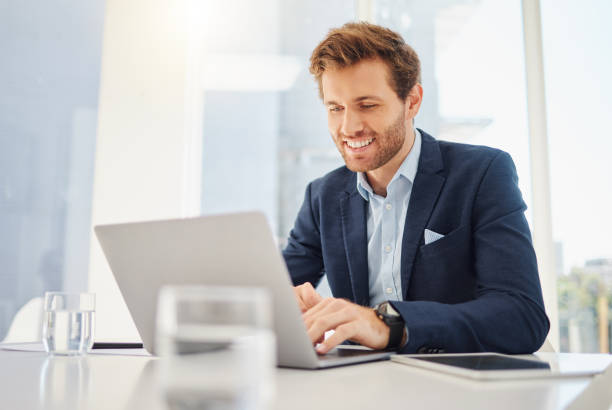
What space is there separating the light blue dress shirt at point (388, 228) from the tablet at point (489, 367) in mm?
710

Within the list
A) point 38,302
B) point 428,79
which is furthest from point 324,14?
point 38,302

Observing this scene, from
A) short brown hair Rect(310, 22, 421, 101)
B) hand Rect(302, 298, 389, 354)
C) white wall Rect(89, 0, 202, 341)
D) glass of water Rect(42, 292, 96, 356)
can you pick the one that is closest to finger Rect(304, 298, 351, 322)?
hand Rect(302, 298, 389, 354)

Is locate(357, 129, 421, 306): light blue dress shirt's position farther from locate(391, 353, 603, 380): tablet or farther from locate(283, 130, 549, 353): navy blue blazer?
locate(391, 353, 603, 380): tablet

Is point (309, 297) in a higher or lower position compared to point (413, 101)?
lower

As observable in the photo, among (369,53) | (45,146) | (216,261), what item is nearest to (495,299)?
(216,261)

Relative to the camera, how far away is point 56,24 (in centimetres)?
321

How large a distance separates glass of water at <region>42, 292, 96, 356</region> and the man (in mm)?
406

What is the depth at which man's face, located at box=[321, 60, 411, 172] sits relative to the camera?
165 cm

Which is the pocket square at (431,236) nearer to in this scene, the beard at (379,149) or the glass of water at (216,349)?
the beard at (379,149)

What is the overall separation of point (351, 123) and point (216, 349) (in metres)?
1.45

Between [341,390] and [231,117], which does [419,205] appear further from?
[231,117]

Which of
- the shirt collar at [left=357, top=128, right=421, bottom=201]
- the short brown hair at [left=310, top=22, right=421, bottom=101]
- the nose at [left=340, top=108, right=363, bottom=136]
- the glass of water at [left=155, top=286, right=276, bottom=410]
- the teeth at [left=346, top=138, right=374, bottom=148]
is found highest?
the short brown hair at [left=310, top=22, right=421, bottom=101]

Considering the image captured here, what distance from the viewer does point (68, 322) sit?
0.97 meters

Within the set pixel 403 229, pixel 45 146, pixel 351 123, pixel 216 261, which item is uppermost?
pixel 45 146
